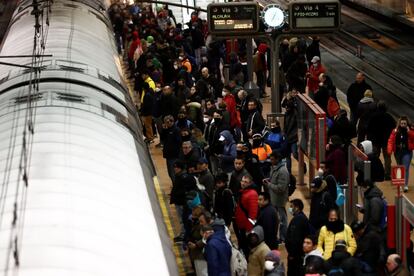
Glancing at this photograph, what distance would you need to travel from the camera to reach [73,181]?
31.1ft

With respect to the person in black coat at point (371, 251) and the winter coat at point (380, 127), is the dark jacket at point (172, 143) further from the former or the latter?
the person in black coat at point (371, 251)

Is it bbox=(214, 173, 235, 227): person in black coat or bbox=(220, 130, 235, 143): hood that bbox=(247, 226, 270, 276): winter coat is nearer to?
bbox=(214, 173, 235, 227): person in black coat

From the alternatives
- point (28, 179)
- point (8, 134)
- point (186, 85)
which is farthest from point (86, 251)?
point (186, 85)

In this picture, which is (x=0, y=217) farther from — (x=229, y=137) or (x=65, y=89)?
(x=229, y=137)

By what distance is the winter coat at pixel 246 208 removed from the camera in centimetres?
1473

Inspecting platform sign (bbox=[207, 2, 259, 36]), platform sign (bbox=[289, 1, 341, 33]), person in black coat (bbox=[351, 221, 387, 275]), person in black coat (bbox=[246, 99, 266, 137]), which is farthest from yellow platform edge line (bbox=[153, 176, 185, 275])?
platform sign (bbox=[289, 1, 341, 33])

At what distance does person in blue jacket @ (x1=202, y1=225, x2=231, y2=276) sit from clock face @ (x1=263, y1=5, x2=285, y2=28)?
9.53m

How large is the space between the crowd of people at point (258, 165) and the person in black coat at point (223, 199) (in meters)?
0.02

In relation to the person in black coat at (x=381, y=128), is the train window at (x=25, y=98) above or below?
above

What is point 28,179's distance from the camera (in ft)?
30.7

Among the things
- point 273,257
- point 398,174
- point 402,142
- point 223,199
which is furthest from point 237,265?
point 402,142

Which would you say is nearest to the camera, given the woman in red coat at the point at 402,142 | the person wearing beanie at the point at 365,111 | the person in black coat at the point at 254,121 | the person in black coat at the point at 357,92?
the woman in red coat at the point at 402,142

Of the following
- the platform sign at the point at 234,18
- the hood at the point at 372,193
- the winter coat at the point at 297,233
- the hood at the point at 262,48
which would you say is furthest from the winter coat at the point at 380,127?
the hood at the point at 262,48

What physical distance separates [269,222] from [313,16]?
331 inches
